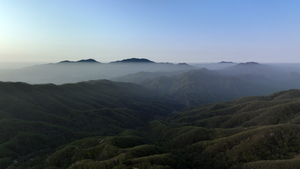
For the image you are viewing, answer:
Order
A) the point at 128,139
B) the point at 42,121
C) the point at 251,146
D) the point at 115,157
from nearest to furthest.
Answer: the point at 115,157 < the point at 251,146 < the point at 128,139 < the point at 42,121

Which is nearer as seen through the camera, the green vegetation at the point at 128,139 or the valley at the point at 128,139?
the green vegetation at the point at 128,139

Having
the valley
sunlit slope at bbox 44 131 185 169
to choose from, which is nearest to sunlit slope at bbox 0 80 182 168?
the valley

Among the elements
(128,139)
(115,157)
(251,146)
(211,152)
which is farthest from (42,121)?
(251,146)

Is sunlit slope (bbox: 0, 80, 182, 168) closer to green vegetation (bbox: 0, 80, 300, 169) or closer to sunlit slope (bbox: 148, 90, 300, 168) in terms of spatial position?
green vegetation (bbox: 0, 80, 300, 169)

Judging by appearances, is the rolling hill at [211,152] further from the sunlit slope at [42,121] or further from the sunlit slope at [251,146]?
the sunlit slope at [42,121]

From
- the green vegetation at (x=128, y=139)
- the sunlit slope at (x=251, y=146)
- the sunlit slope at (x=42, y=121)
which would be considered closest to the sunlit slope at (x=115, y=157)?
the green vegetation at (x=128, y=139)

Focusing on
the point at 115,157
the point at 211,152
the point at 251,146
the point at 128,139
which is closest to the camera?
the point at 115,157

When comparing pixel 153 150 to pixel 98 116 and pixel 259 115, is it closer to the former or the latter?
pixel 259 115

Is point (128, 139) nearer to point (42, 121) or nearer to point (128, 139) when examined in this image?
point (128, 139)

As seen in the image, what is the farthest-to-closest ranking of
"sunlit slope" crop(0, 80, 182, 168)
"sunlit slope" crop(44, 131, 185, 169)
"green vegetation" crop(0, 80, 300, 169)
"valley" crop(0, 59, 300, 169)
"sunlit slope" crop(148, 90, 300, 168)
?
"sunlit slope" crop(0, 80, 182, 168) → "valley" crop(0, 59, 300, 169) → "green vegetation" crop(0, 80, 300, 169) → "sunlit slope" crop(148, 90, 300, 168) → "sunlit slope" crop(44, 131, 185, 169)

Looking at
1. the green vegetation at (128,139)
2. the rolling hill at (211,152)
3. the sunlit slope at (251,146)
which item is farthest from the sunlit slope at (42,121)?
the sunlit slope at (251,146)

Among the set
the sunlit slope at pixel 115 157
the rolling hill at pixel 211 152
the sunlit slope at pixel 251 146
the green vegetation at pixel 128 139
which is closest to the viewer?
the sunlit slope at pixel 115 157

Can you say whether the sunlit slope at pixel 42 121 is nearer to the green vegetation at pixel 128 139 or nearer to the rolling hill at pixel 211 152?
the green vegetation at pixel 128 139

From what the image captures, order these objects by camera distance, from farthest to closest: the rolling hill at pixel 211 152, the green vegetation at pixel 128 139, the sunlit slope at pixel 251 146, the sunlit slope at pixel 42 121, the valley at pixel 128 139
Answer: the sunlit slope at pixel 42 121
the valley at pixel 128 139
the green vegetation at pixel 128 139
the sunlit slope at pixel 251 146
the rolling hill at pixel 211 152
